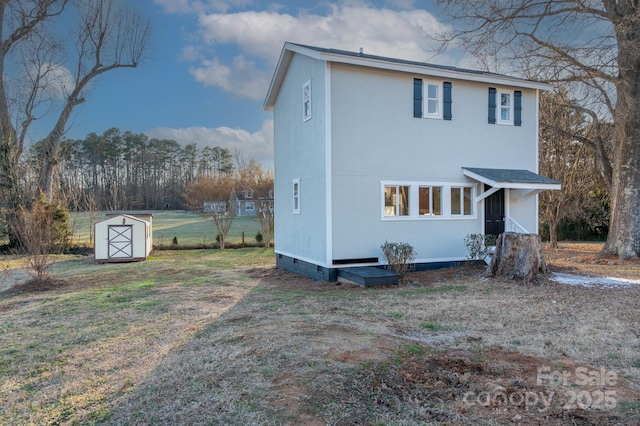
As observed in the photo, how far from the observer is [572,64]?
44.2 ft

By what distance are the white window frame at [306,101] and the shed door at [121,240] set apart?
9.84m

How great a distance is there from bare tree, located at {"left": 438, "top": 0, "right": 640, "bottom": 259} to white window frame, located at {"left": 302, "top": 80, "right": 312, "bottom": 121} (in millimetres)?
5628

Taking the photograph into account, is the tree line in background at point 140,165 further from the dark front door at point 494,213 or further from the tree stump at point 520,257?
the tree stump at point 520,257

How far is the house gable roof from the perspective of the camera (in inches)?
395

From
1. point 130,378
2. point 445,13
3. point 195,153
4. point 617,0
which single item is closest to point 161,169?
point 195,153

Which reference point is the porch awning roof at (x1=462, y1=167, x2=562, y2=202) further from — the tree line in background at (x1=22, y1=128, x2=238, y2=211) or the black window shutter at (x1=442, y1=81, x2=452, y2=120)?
the tree line in background at (x1=22, y1=128, x2=238, y2=211)

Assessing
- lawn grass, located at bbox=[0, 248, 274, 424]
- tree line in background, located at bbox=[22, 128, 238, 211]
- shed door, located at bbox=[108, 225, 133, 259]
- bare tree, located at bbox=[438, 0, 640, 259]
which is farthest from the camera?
tree line in background, located at bbox=[22, 128, 238, 211]

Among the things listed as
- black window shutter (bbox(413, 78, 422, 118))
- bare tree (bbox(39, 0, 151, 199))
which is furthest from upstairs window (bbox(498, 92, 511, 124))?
bare tree (bbox(39, 0, 151, 199))

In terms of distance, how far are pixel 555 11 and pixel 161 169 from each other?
1743 inches

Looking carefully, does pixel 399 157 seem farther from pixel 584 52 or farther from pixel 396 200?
pixel 584 52

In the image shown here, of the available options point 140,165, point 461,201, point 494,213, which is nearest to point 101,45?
point 461,201

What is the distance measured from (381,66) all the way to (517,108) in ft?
15.4

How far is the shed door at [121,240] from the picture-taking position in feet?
56.2

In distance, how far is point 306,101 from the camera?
11422mm
